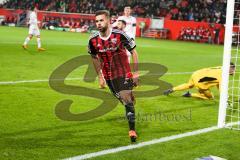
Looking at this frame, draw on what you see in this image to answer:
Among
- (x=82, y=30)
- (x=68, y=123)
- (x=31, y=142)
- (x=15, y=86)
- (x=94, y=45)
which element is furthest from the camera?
(x=82, y=30)

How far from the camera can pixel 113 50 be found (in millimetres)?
6289

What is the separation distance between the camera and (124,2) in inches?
1770

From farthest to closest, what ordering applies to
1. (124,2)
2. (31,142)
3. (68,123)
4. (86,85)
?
(124,2), (86,85), (68,123), (31,142)

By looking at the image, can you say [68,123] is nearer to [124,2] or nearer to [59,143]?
[59,143]

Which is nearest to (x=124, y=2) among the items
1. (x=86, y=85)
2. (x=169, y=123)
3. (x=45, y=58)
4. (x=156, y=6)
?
(x=156, y=6)

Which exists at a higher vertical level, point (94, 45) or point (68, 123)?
point (94, 45)

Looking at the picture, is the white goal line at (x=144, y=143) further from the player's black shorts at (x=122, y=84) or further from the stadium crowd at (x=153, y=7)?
the stadium crowd at (x=153, y=7)

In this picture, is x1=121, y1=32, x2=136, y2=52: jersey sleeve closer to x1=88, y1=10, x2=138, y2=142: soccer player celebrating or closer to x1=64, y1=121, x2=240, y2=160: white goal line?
A: x1=88, y1=10, x2=138, y2=142: soccer player celebrating

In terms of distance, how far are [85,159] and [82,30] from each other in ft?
117

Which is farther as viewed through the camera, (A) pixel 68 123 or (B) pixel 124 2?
(B) pixel 124 2

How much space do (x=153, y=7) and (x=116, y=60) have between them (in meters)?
35.4

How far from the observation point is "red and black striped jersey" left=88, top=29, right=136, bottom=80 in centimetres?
627

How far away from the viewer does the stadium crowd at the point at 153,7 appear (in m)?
36.6

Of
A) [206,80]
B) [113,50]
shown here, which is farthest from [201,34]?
[113,50]
